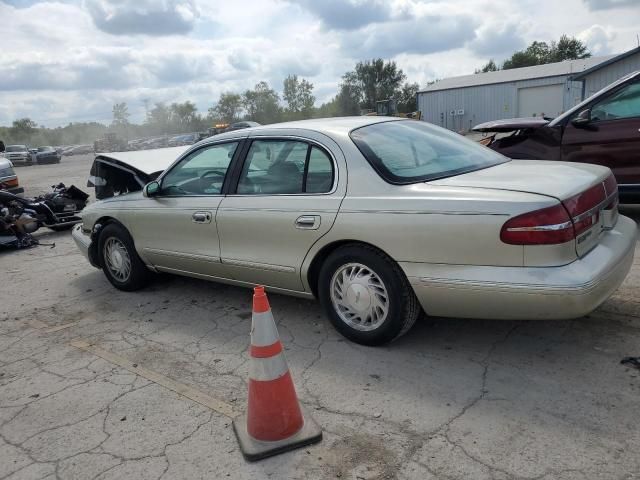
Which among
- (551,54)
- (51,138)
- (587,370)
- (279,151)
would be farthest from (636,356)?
(51,138)

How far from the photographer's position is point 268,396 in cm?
262

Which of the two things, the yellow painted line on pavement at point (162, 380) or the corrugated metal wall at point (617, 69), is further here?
the corrugated metal wall at point (617, 69)

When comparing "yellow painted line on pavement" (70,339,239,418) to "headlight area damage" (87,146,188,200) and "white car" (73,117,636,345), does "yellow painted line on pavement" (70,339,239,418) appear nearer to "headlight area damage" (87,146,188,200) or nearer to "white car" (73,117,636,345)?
"white car" (73,117,636,345)

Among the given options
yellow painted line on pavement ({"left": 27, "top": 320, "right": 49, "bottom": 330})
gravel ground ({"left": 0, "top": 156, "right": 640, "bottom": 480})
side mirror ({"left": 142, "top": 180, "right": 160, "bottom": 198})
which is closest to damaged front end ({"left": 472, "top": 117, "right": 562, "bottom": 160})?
gravel ground ({"left": 0, "top": 156, "right": 640, "bottom": 480})

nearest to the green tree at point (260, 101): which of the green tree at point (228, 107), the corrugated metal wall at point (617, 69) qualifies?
the green tree at point (228, 107)

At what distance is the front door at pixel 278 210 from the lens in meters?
3.63

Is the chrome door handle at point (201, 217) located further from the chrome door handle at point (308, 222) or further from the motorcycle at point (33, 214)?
the motorcycle at point (33, 214)

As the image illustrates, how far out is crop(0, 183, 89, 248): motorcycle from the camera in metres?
8.04

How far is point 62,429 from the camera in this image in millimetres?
2943

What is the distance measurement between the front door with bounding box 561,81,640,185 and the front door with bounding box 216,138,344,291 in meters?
4.03

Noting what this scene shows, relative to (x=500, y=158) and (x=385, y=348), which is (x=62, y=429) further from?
(x=500, y=158)

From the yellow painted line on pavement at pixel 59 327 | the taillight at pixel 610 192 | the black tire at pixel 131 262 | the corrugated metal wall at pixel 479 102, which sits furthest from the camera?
the corrugated metal wall at pixel 479 102

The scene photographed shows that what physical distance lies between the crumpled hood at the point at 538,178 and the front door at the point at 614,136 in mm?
2884

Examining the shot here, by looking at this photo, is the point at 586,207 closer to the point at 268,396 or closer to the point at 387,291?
the point at 387,291
